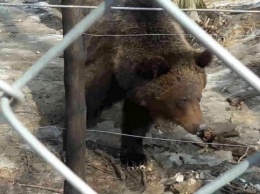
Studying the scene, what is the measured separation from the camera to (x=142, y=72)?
14.6 feet

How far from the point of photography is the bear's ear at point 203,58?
4.59 metres

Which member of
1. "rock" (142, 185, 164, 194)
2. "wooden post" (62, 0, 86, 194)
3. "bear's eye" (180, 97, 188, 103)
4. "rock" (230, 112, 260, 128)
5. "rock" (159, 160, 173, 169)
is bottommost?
"rock" (142, 185, 164, 194)

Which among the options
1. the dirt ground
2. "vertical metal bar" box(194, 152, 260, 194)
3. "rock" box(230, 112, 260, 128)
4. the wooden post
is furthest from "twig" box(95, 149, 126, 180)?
"vertical metal bar" box(194, 152, 260, 194)

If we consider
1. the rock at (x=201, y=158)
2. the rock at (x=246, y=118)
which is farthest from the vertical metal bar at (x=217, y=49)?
the rock at (x=246, y=118)

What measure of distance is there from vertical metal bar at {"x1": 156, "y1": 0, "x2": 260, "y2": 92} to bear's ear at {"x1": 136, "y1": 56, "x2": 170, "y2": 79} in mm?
3181

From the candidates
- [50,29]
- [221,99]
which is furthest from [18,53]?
[221,99]

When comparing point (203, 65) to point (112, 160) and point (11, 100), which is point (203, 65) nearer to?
point (112, 160)

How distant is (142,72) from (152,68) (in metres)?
0.09

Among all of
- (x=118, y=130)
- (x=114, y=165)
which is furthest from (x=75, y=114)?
(x=118, y=130)

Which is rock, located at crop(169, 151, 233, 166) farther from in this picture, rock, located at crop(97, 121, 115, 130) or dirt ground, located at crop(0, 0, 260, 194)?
rock, located at crop(97, 121, 115, 130)

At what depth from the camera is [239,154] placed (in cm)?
471

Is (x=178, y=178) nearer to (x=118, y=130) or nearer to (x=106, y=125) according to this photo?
(x=118, y=130)

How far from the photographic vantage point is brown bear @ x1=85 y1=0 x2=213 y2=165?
4566 millimetres

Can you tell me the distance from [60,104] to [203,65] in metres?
1.78
